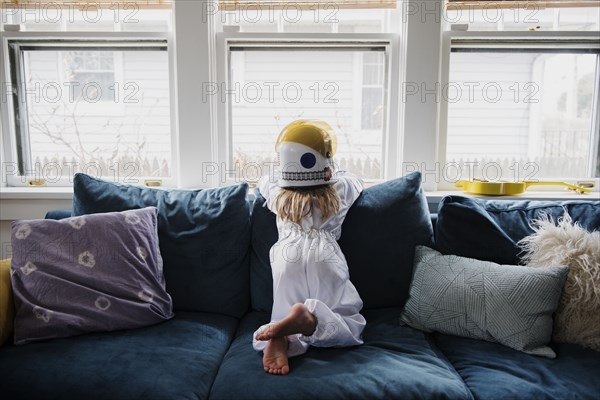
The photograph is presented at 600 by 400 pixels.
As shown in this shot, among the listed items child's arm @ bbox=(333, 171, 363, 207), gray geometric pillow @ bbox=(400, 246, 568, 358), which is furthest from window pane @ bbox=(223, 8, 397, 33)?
gray geometric pillow @ bbox=(400, 246, 568, 358)

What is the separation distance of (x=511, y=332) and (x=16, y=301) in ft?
5.13

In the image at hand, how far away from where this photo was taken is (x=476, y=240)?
66.4 inches

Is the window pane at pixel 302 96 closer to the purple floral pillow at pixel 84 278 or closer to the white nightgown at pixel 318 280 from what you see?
the white nightgown at pixel 318 280

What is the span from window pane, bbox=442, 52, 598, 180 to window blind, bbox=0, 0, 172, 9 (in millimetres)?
1492

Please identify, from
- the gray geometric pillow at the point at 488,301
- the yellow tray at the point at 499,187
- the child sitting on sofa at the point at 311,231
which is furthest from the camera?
the yellow tray at the point at 499,187

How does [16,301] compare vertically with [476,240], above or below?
below

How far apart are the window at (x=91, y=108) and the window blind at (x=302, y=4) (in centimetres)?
39

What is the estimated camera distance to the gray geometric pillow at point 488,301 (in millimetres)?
1440


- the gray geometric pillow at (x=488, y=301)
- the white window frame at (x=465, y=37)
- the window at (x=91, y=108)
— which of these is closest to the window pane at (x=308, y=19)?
the white window frame at (x=465, y=37)

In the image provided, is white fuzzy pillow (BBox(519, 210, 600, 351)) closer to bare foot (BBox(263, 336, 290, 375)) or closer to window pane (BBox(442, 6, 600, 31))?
bare foot (BBox(263, 336, 290, 375))

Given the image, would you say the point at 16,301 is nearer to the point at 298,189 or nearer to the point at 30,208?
the point at 30,208

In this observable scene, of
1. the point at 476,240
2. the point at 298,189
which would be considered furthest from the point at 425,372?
the point at 298,189

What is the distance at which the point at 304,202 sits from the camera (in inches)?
63.4

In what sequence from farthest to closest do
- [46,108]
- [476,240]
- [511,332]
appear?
[46,108]
[476,240]
[511,332]
